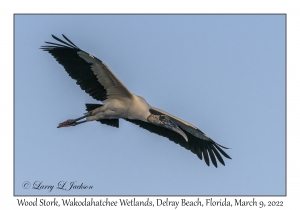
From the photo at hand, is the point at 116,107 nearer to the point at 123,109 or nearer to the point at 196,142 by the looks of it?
the point at 123,109

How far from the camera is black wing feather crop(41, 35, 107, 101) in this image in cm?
1392

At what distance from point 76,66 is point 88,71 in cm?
28

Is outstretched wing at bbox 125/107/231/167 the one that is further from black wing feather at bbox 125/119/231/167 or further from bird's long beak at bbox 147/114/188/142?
bird's long beak at bbox 147/114/188/142

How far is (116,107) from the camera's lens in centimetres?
1470

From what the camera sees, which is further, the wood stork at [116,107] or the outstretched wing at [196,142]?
the outstretched wing at [196,142]

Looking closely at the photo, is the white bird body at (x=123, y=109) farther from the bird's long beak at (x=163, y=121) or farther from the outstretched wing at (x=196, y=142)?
the outstretched wing at (x=196, y=142)

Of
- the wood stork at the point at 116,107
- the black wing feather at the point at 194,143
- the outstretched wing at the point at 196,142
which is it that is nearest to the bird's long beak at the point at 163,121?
the wood stork at the point at 116,107

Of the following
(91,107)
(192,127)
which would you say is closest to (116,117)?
(91,107)

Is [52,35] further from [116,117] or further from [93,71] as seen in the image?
[116,117]

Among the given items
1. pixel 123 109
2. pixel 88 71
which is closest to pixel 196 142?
pixel 123 109

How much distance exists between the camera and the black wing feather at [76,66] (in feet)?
45.7

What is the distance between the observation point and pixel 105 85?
47.6 feet

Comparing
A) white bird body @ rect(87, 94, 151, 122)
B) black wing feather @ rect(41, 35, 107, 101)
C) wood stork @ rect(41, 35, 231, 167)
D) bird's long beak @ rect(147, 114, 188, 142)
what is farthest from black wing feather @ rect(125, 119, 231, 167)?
black wing feather @ rect(41, 35, 107, 101)
